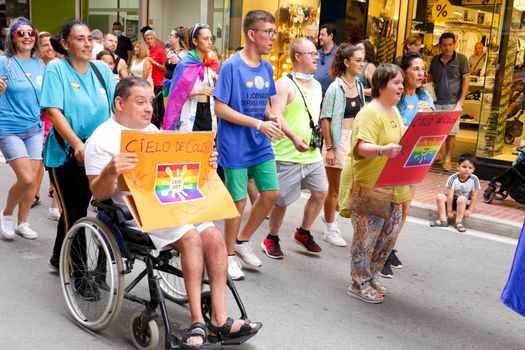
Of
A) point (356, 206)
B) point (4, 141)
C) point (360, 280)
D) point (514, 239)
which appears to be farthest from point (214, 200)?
point (514, 239)

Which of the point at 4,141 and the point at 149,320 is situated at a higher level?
the point at 4,141

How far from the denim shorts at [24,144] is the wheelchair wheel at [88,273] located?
1674 mm

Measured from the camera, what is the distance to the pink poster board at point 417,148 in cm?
416

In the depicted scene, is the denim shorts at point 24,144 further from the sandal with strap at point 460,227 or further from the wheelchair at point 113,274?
the sandal with strap at point 460,227

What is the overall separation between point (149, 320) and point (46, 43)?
4745 millimetres

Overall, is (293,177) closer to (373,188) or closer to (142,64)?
(373,188)

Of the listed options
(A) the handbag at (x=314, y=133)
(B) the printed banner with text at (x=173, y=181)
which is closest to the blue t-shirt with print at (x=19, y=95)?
(A) the handbag at (x=314, y=133)

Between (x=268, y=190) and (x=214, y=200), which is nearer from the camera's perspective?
(x=214, y=200)

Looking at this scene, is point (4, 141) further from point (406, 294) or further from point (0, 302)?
point (406, 294)

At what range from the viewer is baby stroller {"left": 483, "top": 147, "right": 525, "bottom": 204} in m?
7.79

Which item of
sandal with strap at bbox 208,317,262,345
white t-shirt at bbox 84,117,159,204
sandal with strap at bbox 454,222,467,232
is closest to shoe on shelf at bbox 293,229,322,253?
sandal with strap at bbox 454,222,467,232

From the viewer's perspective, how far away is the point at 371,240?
462 centimetres

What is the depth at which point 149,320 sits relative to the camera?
360cm

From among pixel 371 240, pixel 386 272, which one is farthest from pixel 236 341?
pixel 386 272
